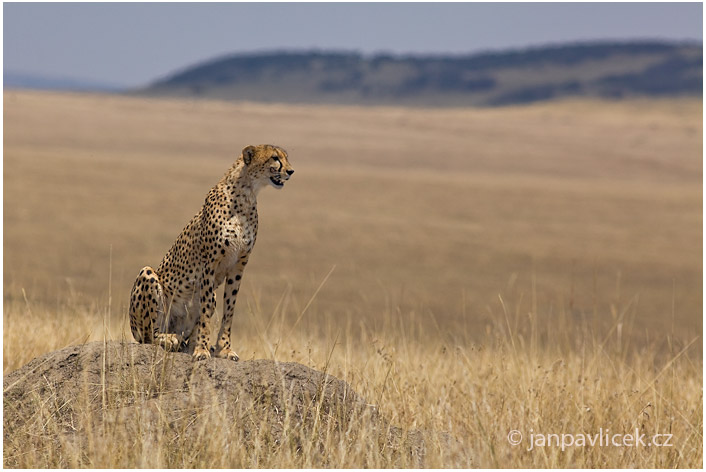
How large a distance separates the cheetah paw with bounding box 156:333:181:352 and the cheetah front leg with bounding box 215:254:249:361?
0.53 ft

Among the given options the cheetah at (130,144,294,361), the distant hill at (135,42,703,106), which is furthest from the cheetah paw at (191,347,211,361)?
the distant hill at (135,42,703,106)

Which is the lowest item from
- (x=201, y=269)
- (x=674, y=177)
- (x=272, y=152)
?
(x=674, y=177)

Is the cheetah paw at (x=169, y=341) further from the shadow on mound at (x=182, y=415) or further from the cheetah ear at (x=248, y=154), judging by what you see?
the cheetah ear at (x=248, y=154)

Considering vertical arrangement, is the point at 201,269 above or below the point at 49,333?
above

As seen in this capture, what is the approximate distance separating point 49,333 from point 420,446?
97.4 inches

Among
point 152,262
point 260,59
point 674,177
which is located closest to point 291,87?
point 260,59

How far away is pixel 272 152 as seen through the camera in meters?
3.57

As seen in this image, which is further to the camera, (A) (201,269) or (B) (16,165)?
(B) (16,165)

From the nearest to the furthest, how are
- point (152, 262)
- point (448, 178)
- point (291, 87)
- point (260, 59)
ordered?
point (152, 262), point (448, 178), point (291, 87), point (260, 59)

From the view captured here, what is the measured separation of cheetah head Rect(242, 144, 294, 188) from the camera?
140 inches

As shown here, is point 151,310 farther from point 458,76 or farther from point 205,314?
point 458,76

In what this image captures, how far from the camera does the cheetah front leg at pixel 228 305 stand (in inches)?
148

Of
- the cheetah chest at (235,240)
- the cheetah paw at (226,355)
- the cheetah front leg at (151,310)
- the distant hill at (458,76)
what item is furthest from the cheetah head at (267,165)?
the distant hill at (458,76)

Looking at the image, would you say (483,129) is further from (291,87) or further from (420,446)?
(291,87)
